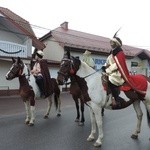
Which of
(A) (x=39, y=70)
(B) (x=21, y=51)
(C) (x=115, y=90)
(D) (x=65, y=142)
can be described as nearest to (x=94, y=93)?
(C) (x=115, y=90)

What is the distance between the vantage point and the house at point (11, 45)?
23141 mm

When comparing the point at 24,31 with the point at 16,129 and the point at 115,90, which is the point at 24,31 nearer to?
the point at 16,129

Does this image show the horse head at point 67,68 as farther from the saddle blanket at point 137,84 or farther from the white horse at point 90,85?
the saddle blanket at point 137,84

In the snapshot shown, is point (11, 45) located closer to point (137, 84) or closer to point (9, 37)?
point (9, 37)

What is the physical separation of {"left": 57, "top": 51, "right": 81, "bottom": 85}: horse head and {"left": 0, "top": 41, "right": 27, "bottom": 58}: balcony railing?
16.6 m

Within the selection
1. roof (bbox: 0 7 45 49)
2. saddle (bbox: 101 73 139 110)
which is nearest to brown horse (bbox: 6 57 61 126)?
saddle (bbox: 101 73 139 110)

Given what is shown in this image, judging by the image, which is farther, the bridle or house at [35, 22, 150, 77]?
house at [35, 22, 150, 77]

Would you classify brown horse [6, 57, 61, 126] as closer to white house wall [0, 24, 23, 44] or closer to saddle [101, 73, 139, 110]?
saddle [101, 73, 139, 110]

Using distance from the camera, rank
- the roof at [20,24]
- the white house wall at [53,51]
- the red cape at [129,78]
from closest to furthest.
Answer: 1. the red cape at [129,78]
2. the roof at [20,24]
3. the white house wall at [53,51]

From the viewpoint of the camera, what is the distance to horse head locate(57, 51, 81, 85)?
7316 millimetres

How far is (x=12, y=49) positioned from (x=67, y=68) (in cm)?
1757

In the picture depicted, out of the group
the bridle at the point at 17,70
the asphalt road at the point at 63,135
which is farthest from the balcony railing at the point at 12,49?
the bridle at the point at 17,70

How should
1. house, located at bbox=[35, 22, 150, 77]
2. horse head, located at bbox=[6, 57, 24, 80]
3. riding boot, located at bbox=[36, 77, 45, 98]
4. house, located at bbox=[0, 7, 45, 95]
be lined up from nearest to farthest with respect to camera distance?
horse head, located at bbox=[6, 57, 24, 80] → riding boot, located at bbox=[36, 77, 45, 98] → house, located at bbox=[0, 7, 45, 95] → house, located at bbox=[35, 22, 150, 77]

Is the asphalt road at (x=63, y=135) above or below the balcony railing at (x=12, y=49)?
below
